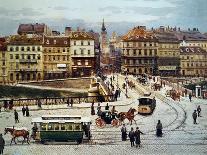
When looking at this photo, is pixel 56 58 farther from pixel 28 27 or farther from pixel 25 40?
pixel 28 27

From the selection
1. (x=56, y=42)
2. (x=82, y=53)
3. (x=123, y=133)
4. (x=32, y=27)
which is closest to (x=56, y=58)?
(x=32, y=27)

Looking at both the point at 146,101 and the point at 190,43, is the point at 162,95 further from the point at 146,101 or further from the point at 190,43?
the point at 190,43

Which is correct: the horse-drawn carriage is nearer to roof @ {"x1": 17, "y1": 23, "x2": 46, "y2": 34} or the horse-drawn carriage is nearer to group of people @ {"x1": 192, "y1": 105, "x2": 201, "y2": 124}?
group of people @ {"x1": 192, "y1": 105, "x2": 201, "y2": 124}

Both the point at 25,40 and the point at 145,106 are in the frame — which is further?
the point at 25,40

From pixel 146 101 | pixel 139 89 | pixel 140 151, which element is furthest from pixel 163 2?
pixel 139 89

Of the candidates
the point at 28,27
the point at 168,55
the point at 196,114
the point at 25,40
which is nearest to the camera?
the point at 196,114

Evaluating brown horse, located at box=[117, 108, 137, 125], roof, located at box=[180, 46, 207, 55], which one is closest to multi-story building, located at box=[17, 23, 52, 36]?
brown horse, located at box=[117, 108, 137, 125]

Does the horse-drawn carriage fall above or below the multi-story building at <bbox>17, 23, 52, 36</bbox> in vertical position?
below
